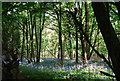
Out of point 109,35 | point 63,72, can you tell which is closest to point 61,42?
point 63,72

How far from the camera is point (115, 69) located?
1.82 m

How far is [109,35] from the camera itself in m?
2.04

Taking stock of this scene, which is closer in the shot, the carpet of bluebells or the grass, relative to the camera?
the grass

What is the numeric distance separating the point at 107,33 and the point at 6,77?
526 cm

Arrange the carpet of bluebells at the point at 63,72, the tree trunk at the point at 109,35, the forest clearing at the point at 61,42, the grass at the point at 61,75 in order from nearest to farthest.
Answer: the tree trunk at the point at 109,35, the forest clearing at the point at 61,42, the grass at the point at 61,75, the carpet of bluebells at the point at 63,72

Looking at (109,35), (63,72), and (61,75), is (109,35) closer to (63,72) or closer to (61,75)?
(61,75)

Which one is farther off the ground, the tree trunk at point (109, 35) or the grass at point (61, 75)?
the tree trunk at point (109, 35)

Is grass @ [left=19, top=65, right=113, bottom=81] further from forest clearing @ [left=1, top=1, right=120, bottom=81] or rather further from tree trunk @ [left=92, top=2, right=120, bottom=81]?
tree trunk @ [left=92, top=2, right=120, bottom=81]

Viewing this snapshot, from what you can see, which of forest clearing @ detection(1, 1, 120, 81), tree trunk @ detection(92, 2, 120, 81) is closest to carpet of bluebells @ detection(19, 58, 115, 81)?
forest clearing @ detection(1, 1, 120, 81)

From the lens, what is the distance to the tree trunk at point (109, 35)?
6.23 ft

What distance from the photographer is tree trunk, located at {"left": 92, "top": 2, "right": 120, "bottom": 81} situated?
190cm

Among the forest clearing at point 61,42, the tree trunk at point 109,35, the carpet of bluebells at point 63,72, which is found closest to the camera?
the tree trunk at point 109,35

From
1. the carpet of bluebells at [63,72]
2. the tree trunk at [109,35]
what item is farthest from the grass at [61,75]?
the tree trunk at [109,35]

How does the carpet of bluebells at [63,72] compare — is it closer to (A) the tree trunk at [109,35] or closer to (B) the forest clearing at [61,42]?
(B) the forest clearing at [61,42]
